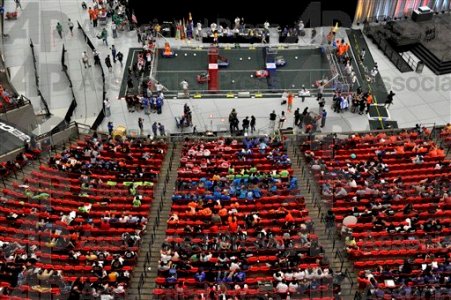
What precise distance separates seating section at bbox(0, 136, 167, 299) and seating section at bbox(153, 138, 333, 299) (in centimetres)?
151

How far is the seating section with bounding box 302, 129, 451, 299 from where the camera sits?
18656mm

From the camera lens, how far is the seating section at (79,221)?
18078 mm

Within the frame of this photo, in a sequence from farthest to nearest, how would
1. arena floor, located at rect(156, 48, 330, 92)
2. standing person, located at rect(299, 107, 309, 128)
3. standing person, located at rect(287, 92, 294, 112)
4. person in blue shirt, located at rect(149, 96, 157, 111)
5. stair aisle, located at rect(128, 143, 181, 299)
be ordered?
1. arena floor, located at rect(156, 48, 330, 92)
2. standing person, located at rect(287, 92, 294, 112)
3. person in blue shirt, located at rect(149, 96, 157, 111)
4. standing person, located at rect(299, 107, 309, 128)
5. stair aisle, located at rect(128, 143, 181, 299)

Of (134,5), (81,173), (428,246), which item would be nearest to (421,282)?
(428,246)

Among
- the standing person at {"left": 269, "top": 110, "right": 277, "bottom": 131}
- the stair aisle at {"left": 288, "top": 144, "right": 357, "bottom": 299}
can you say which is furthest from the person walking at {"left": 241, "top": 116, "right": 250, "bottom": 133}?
the stair aisle at {"left": 288, "top": 144, "right": 357, "bottom": 299}

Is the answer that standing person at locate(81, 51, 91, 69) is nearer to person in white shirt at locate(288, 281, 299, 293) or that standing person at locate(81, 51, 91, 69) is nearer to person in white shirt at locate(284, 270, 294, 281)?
person in white shirt at locate(284, 270, 294, 281)

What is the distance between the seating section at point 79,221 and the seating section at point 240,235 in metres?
1.51

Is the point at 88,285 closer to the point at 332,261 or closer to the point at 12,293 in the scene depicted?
the point at 12,293

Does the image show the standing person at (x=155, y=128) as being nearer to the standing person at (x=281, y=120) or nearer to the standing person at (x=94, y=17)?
the standing person at (x=281, y=120)

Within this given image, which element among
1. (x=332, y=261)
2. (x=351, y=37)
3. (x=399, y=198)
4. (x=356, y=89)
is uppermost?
(x=351, y=37)

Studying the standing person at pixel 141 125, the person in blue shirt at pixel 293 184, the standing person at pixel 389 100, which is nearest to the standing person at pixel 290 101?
→ the standing person at pixel 389 100

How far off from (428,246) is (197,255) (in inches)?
336

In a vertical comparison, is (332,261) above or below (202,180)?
below

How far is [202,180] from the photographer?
23.7m
